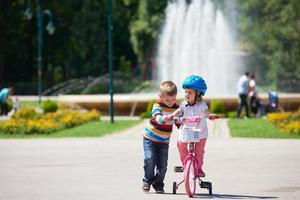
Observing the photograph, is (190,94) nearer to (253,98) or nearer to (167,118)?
(167,118)

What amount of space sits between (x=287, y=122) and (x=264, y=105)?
968 centimetres

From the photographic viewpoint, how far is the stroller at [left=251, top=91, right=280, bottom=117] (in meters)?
38.2

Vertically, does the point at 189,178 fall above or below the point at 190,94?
below

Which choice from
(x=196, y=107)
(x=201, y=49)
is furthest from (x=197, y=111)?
(x=201, y=49)

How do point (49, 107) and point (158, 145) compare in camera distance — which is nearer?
point (158, 145)

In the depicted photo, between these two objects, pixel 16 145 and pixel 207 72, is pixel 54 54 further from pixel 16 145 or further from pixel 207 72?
pixel 16 145

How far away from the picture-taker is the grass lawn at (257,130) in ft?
82.6

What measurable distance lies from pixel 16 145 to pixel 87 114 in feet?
41.7

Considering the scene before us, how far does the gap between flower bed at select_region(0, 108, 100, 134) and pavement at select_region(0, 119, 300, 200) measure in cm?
303

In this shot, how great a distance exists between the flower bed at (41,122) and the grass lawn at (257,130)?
4.97 m

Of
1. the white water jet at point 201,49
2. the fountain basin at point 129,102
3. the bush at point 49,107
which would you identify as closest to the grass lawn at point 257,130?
the fountain basin at point 129,102

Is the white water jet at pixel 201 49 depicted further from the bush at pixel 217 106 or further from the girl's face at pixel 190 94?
the girl's face at pixel 190 94

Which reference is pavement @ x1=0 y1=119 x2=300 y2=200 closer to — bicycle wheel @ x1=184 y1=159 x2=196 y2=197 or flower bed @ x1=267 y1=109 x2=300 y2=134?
bicycle wheel @ x1=184 y1=159 x2=196 y2=197

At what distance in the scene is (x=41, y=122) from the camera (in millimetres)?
29500
